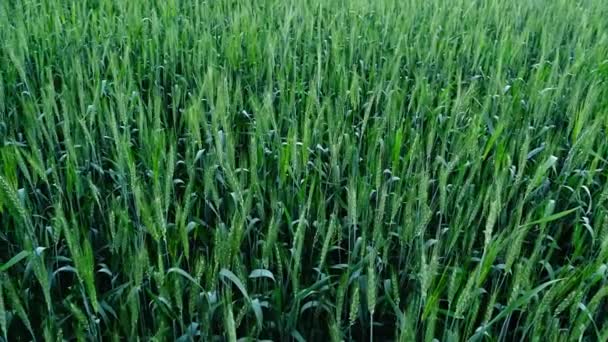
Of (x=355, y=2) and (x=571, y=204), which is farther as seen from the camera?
(x=355, y=2)

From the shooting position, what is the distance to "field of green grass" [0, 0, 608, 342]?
127 cm

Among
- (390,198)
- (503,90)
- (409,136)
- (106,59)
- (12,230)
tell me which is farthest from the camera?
(106,59)

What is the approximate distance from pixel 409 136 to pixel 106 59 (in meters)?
1.42

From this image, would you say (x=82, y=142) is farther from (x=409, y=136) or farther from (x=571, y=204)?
(x=571, y=204)

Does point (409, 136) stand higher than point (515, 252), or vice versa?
point (515, 252)

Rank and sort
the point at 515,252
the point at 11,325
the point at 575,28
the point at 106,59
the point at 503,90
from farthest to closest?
the point at 575,28 → the point at 106,59 → the point at 503,90 → the point at 11,325 → the point at 515,252

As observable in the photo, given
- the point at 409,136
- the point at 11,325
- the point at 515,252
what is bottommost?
the point at 11,325

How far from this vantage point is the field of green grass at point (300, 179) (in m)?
1.27

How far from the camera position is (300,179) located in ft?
6.08

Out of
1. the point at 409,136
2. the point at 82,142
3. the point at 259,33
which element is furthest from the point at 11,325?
the point at 259,33

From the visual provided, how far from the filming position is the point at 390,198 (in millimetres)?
1827

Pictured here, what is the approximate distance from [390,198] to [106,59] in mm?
1562

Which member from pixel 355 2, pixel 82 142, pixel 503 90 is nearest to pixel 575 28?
pixel 355 2

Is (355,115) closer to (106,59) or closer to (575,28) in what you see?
(106,59)
